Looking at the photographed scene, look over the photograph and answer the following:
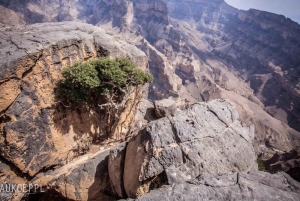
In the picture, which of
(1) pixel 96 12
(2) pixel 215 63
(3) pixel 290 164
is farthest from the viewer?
(1) pixel 96 12

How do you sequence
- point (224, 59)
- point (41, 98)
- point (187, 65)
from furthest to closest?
point (224, 59), point (187, 65), point (41, 98)

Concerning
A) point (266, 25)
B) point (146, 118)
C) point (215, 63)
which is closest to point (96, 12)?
point (215, 63)

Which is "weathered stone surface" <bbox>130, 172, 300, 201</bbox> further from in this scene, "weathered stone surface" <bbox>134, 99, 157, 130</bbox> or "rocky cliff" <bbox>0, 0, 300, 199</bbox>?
"weathered stone surface" <bbox>134, 99, 157, 130</bbox>

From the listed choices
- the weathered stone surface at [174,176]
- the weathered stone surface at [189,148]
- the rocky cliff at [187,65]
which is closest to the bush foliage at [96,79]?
the rocky cliff at [187,65]

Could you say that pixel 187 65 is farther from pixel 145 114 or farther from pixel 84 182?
pixel 84 182

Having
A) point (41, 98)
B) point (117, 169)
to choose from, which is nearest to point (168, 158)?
point (117, 169)

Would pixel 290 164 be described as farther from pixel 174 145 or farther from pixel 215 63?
pixel 215 63
